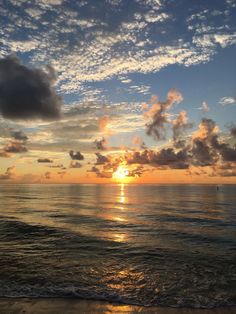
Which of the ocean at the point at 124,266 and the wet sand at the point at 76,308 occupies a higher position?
the wet sand at the point at 76,308

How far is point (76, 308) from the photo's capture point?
39.6 ft

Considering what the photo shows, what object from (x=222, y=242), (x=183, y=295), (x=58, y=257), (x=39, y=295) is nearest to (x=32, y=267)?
(x=58, y=257)

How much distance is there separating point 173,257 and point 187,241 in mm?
7019

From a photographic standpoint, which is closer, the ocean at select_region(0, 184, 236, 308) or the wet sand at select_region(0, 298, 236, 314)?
the wet sand at select_region(0, 298, 236, 314)

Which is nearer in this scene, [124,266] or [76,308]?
[76,308]

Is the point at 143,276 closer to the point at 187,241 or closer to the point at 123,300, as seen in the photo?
the point at 123,300

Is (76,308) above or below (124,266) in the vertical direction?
above

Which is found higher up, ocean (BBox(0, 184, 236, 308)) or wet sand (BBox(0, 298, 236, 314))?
wet sand (BBox(0, 298, 236, 314))

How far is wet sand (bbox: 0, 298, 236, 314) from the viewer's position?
1174cm

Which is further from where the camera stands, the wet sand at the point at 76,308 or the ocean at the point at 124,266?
the ocean at the point at 124,266

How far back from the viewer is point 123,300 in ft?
43.2

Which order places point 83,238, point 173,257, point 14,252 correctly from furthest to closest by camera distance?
point 83,238
point 14,252
point 173,257

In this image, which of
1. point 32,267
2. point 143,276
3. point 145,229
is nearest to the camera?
point 143,276

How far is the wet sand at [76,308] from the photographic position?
11.7 metres
